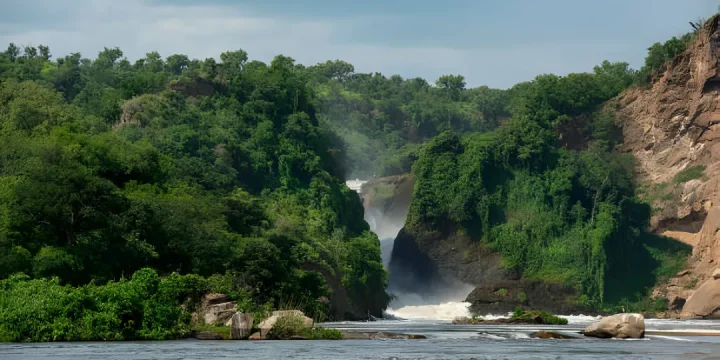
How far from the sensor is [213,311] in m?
76.2

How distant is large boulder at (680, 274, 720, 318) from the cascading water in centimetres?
2290

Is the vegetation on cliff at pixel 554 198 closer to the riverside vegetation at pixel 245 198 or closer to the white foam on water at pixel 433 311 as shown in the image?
the riverside vegetation at pixel 245 198

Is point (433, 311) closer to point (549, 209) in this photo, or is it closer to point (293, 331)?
point (549, 209)

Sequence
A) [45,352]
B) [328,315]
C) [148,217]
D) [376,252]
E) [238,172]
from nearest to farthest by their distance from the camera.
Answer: [45,352], [148,217], [328,315], [376,252], [238,172]

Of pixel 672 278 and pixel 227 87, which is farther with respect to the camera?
pixel 227 87

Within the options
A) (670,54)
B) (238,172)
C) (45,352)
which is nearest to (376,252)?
(238,172)

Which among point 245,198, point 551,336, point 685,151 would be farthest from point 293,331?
point 685,151

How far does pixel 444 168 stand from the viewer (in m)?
162

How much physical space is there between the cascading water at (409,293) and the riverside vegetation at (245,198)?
648 centimetres

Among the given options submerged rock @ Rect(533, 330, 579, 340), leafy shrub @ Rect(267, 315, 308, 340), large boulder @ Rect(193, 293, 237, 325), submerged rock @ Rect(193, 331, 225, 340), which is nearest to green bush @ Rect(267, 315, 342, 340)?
leafy shrub @ Rect(267, 315, 308, 340)

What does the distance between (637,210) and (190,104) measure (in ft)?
172

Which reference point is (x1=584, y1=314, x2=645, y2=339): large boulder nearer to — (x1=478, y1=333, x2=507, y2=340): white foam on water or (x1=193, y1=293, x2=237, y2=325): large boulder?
(x1=478, y1=333, x2=507, y2=340): white foam on water

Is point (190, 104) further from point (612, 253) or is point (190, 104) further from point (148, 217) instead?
point (148, 217)

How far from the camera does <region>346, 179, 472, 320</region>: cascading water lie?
479ft
